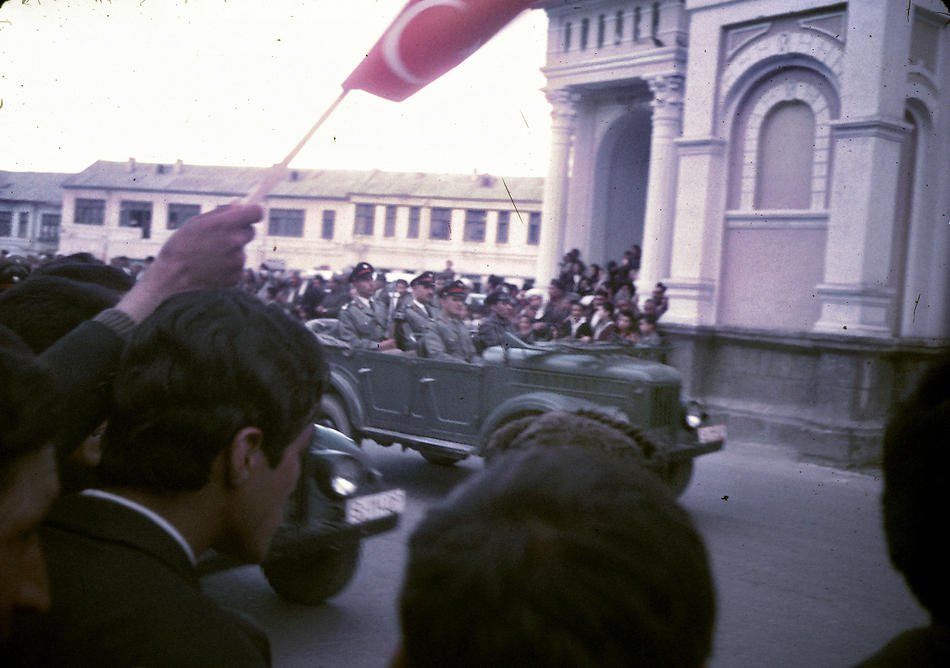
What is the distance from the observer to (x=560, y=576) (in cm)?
83

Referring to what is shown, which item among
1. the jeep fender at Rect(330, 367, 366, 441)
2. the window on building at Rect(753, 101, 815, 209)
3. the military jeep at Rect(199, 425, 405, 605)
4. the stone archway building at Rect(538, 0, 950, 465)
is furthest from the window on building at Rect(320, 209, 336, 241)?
the military jeep at Rect(199, 425, 405, 605)

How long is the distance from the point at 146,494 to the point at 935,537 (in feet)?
3.59

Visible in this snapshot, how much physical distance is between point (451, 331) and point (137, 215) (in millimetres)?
18423

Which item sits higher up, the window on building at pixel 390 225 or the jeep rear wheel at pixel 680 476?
the window on building at pixel 390 225

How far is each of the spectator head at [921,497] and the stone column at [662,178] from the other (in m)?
14.0

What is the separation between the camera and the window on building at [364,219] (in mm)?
33094

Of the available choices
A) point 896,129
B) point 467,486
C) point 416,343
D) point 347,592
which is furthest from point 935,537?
point 896,129

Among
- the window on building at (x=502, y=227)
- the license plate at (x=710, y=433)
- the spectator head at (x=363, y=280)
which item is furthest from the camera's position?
the window on building at (x=502, y=227)

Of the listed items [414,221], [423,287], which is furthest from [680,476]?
[414,221]

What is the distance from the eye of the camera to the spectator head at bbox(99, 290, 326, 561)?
1471mm

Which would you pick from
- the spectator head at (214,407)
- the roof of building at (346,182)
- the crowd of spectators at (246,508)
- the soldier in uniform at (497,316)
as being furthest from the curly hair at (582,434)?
the roof of building at (346,182)

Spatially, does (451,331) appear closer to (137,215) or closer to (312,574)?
(312,574)

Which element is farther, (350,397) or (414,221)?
(414,221)

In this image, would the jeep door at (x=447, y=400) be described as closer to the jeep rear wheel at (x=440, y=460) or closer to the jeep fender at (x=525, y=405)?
the jeep fender at (x=525, y=405)
